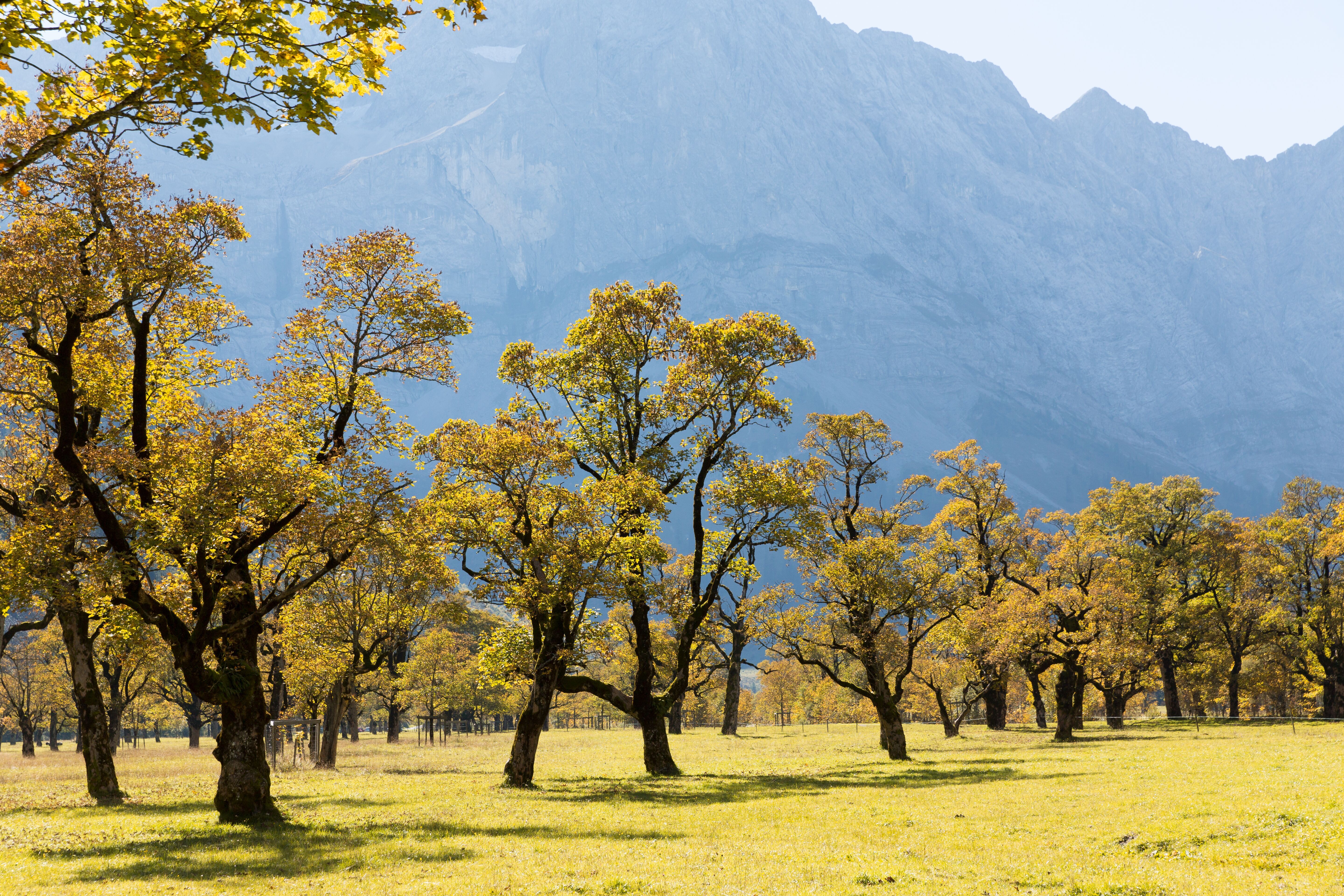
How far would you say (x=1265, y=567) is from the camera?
2581 inches

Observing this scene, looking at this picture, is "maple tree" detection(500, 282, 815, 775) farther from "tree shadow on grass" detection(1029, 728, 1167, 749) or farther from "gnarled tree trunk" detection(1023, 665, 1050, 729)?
"gnarled tree trunk" detection(1023, 665, 1050, 729)

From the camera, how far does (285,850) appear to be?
16969mm

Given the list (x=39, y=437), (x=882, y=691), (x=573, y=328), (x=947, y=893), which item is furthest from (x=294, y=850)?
(x=882, y=691)

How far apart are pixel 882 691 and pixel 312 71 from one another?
38.0 m

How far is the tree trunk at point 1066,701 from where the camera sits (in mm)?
49594

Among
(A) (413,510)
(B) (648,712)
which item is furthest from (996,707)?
(A) (413,510)

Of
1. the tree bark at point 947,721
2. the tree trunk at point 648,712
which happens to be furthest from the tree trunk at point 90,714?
the tree bark at point 947,721

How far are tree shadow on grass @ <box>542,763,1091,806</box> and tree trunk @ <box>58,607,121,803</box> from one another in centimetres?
1399

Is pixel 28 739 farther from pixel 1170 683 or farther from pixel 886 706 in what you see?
pixel 1170 683

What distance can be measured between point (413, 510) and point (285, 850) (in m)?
10.3

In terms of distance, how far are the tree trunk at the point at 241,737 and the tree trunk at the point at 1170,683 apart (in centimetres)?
6809

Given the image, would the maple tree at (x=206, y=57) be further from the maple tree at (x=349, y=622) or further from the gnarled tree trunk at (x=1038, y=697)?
the gnarled tree trunk at (x=1038, y=697)

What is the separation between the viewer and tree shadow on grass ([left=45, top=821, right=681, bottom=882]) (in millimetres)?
14648

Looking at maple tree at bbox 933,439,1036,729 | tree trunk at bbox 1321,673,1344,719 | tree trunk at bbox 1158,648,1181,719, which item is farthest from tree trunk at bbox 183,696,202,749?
tree trunk at bbox 1321,673,1344,719
